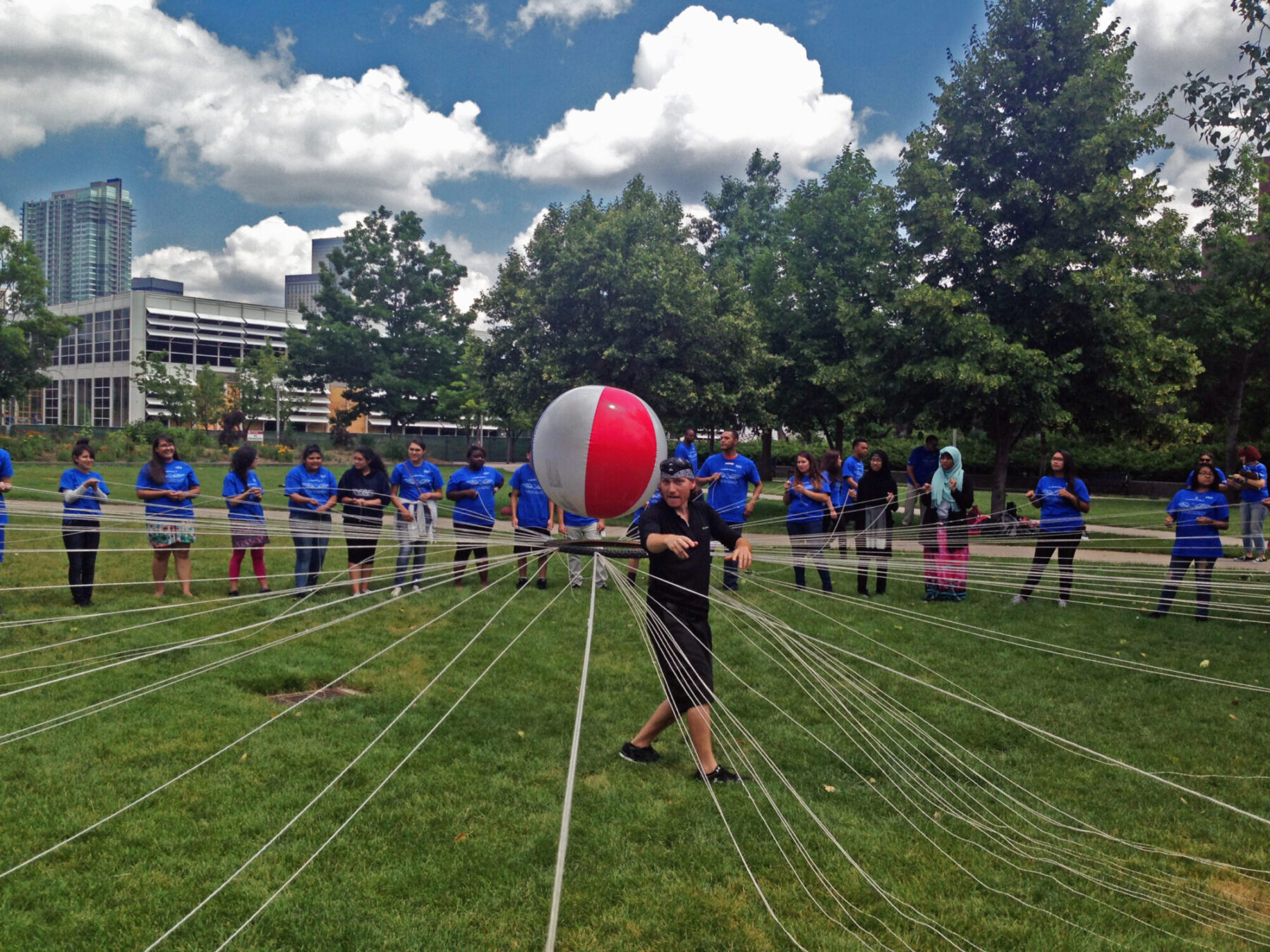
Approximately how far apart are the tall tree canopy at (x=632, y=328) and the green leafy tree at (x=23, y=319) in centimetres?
2605

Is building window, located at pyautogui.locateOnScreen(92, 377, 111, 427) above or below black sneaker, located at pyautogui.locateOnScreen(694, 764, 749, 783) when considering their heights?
above

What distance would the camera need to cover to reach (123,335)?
7806 cm

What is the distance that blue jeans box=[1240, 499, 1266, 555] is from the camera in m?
7.63

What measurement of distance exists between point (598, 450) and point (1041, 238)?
1407 cm

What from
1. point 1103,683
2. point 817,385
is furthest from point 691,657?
point 817,385

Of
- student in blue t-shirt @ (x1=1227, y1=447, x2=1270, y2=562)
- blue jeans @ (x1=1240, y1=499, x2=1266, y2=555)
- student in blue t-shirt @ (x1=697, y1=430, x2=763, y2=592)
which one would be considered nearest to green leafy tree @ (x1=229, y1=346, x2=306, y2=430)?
student in blue t-shirt @ (x1=697, y1=430, x2=763, y2=592)

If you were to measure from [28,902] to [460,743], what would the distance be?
229 cm

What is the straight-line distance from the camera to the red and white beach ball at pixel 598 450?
3678mm

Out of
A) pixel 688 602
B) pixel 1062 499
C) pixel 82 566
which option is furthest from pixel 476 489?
pixel 1062 499

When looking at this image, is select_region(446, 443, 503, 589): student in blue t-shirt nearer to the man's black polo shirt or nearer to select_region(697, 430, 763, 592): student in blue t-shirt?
select_region(697, 430, 763, 592): student in blue t-shirt

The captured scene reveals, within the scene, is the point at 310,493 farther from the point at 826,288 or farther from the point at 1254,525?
the point at 826,288

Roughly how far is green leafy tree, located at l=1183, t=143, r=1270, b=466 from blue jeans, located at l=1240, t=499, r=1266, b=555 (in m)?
13.8

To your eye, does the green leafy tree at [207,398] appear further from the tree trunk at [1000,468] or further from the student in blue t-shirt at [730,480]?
the student in blue t-shirt at [730,480]

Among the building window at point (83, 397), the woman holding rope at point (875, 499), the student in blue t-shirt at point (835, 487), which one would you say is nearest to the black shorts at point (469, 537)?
the student in blue t-shirt at point (835, 487)
